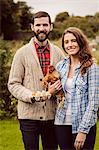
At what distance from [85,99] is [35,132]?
38 centimetres

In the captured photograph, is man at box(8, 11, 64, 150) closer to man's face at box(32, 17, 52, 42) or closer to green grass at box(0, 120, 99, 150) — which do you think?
man's face at box(32, 17, 52, 42)

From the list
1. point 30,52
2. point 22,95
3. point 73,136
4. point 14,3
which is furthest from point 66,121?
point 14,3

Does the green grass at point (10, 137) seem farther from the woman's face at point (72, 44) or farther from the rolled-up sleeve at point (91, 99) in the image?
the woman's face at point (72, 44)

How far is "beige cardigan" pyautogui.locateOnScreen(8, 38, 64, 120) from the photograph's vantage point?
2330 mm

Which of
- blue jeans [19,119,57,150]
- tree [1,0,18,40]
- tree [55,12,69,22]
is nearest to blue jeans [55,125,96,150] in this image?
blue jeans [19,119,57,150]

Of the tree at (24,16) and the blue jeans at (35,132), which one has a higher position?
the tree at (24,16)

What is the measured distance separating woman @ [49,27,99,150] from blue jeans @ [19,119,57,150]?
4.7 inches

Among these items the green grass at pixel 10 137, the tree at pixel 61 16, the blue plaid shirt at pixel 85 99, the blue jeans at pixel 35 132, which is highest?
the tree at pixel 61 16

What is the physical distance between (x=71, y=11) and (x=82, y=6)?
0.26 ft

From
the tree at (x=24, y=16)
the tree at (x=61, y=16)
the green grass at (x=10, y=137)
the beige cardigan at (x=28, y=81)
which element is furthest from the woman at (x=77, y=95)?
the green grass at (x=10, y=137)

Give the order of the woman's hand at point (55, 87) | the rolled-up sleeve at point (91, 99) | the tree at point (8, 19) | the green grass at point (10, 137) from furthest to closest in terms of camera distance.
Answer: the green grass at point (10, 137), the tree at point (8, 19), the woman's hand at point (55, 87), the rolled-up sleeve at point (91, 99)

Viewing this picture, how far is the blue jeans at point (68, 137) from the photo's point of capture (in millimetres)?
2229

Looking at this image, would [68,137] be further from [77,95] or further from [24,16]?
[24,16]

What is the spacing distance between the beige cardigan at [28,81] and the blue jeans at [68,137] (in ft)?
0.48
